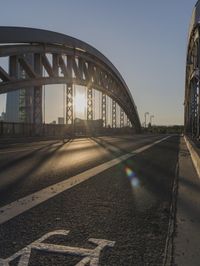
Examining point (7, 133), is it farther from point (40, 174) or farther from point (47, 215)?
point (47, 215)

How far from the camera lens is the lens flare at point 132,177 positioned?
9.75 metres

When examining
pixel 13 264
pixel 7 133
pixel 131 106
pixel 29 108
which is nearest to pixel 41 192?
pixel 13 264

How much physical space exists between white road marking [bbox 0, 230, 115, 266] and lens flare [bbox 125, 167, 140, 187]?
468 centimetres

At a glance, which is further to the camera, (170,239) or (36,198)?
(36,198)

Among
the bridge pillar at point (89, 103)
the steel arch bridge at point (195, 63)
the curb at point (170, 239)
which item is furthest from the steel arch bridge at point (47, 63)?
the curb at point (170, 239)

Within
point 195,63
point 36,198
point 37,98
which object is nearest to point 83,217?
point 36,198

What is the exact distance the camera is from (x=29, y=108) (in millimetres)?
50438

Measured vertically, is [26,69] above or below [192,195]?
above

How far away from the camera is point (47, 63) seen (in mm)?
46312

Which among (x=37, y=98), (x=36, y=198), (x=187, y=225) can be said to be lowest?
(x=187, y=225)

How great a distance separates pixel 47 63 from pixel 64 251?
43081mm

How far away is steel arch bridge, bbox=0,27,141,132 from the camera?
3993 cm

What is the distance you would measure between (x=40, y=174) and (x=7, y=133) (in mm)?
28232

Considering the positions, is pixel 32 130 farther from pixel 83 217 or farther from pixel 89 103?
pixel 83 217
